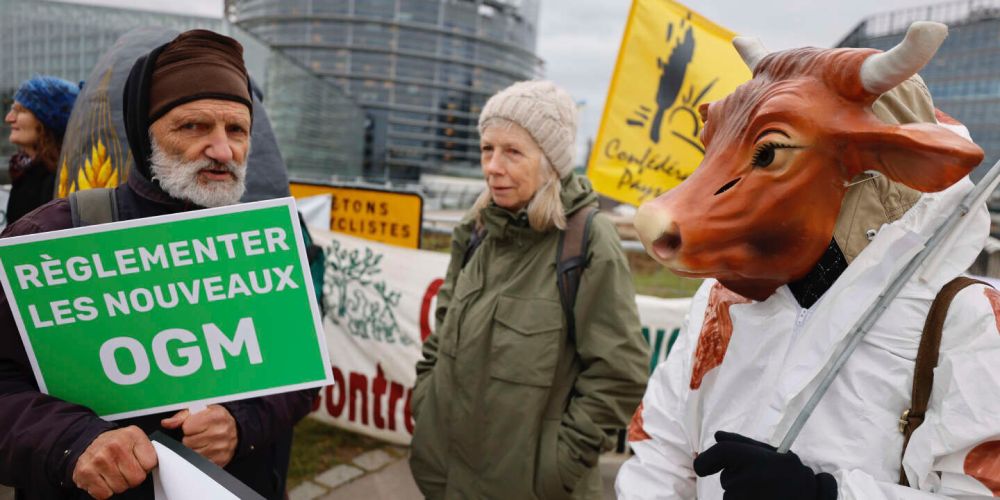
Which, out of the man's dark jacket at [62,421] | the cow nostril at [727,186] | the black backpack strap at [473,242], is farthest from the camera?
the black backpack strap at [473,242]

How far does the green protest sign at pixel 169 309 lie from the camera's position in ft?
4.58

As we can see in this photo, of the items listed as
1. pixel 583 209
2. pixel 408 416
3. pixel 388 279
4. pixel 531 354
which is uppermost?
pixel 583 209

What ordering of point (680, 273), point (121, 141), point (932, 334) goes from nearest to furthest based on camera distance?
point (932, 334) < point (680, 273) < point (121, 141)

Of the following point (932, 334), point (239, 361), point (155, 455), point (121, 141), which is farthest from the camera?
point (121, 141)

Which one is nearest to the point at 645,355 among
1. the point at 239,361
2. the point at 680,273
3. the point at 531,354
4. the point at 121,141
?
the point at 531,354

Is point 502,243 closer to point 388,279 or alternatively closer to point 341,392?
point 388,279

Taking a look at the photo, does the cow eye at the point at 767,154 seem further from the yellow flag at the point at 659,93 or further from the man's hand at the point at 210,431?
the yellow flag at the point at 659,93

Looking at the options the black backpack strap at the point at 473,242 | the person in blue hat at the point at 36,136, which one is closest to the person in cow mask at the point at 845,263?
the black backpack strap at the point at 473,242

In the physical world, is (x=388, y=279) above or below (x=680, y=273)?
below

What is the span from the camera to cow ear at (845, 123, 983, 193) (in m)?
0.90

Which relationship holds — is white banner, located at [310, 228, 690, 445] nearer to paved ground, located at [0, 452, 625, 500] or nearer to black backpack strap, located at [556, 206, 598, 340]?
paved ground, located at [0, 452, 625, 500]

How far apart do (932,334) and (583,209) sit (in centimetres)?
145

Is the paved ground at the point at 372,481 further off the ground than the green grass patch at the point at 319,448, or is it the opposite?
the paved ground at the point at 372,481

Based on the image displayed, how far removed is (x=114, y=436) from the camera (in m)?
1.36
